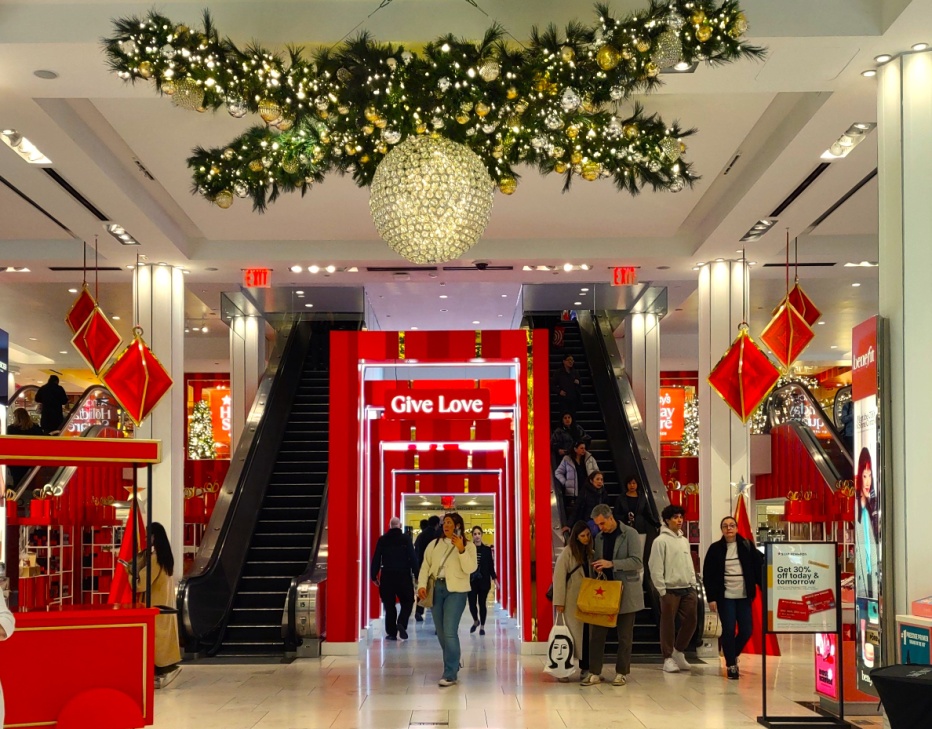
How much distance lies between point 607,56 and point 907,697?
2852 millimetres

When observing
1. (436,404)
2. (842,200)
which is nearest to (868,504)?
(842,200)

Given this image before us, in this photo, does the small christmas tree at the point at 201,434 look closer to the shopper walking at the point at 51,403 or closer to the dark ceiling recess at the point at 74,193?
the shopper walking at the point at 51,403

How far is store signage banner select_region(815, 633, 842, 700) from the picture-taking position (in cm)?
785

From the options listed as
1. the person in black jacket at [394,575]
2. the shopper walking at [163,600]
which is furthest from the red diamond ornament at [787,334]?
the shopper walking at [163,600]

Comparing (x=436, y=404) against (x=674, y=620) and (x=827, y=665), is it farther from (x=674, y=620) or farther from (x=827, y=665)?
(x=827, y=665)

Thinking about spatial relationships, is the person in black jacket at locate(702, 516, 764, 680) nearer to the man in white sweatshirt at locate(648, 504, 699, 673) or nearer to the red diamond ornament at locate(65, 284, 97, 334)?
the man in white sweatshirt at locate(648, 504, 699, 673)

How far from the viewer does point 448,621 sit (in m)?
9.63

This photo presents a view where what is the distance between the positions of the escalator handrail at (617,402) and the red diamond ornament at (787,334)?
258 centimetres

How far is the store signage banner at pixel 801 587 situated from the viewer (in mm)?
7637

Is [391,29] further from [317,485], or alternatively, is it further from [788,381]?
[788,381]

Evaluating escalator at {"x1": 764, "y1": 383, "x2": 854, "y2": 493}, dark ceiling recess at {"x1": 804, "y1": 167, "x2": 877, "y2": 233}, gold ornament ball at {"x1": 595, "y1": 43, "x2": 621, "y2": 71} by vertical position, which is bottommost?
escalator at {"x1": 764, "y1": 383, "x2": 854, "y2": 493}

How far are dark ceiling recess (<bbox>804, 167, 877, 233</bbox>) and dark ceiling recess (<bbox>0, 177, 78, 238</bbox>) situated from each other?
7407mm

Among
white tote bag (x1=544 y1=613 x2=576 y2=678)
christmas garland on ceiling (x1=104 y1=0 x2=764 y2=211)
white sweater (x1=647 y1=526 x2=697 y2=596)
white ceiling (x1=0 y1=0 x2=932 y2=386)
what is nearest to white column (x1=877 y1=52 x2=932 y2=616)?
white ceiling (x1=0 y1=0 x2=932 y2=386)

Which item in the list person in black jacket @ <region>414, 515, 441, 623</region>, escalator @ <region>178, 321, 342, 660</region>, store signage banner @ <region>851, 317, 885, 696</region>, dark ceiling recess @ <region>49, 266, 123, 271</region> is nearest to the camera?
store signage banner @ <region>851, 317, 885, 696</region>
